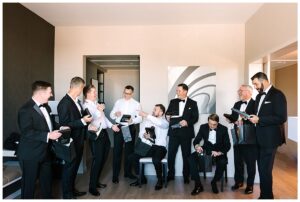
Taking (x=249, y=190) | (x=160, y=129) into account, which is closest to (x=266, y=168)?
(x=249, y=190)

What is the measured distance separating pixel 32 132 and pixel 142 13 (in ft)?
8.43

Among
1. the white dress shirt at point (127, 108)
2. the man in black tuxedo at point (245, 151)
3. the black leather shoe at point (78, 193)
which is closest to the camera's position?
the black leather shoe at point (78, 193)

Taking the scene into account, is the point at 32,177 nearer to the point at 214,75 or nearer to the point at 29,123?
the point at 29,123

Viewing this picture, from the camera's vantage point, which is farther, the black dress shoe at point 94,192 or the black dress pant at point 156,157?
the black dress pant at point 156,157

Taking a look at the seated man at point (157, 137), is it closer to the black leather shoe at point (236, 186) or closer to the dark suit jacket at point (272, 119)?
the black leather shoe at point (236, 186)

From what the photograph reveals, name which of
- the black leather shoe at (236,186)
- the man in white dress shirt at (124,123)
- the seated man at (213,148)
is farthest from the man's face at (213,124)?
the man in white dress shirt at (124,123)

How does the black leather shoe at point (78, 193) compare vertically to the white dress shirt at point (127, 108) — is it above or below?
below

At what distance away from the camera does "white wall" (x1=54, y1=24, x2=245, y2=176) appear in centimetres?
494

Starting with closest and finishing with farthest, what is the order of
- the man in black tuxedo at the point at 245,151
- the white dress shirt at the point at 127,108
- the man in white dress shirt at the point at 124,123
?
the man in black tuxedo at the point at 245,151, the man in white dress shirt at the point at 124,123, the white dress shirt at the point at 127,108

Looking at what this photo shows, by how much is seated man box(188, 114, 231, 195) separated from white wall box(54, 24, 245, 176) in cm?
82

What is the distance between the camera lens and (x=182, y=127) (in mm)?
4477

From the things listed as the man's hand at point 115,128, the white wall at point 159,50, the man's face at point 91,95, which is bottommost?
the man's hand at point 115,128

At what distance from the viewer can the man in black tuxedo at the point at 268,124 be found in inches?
122

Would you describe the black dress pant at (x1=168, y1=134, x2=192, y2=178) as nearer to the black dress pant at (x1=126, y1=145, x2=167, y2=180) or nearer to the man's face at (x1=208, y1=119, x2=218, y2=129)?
the black dress pant at (x1=126, y1=145, x2=167, y2=180)
